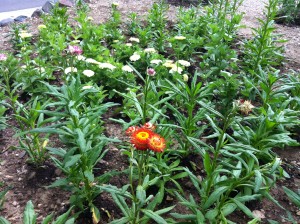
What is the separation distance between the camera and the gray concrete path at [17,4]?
8141 millimetres

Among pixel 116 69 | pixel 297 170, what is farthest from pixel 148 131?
pixel 116 69

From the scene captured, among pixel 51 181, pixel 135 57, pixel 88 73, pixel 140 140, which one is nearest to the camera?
pixel 140 140

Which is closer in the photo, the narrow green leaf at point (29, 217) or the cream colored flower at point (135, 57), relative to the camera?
the narrow green leaf at point (29, 217)

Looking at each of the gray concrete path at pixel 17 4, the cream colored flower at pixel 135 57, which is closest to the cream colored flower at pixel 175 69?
the cream colored flower at pixel 135 57

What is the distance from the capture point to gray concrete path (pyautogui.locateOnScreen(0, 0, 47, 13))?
26.7ft

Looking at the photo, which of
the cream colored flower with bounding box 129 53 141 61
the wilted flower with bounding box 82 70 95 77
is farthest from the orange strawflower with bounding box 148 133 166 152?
the cream colored flower with bounding box 129 53 141 61

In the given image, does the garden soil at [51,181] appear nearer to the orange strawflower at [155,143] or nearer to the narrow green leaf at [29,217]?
the narrow green leaf at [29,217]

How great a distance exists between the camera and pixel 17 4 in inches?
335

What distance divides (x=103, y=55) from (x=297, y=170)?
8.81 feet

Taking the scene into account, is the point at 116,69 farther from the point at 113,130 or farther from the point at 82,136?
the point at 82,136

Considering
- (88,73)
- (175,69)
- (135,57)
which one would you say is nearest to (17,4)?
(135,57)

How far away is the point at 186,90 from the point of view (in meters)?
3.08

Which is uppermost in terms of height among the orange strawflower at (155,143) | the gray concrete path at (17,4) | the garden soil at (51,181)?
the orange strawflower at (155,143)

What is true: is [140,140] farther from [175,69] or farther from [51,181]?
[175,69]
